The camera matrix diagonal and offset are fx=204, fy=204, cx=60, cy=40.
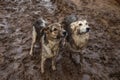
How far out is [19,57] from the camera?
432 cm

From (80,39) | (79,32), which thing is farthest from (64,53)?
(79,32)

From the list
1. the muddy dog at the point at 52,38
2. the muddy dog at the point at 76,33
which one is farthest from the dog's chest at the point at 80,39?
the muddy dog at the point at 52,38

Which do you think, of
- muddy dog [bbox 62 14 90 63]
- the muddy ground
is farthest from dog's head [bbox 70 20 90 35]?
the muddy ground

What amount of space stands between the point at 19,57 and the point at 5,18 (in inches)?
72.2

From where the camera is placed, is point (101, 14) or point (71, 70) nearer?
point (71, 70)

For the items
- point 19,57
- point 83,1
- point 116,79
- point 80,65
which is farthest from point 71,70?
point 83,1

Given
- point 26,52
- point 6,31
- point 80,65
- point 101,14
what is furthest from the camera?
point 101,14

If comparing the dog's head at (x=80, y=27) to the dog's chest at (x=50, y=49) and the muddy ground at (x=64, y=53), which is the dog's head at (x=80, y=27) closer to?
the dog's chest at (x=50, y=49)

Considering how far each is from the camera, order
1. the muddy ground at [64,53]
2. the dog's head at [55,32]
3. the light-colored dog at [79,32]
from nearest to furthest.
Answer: the dog's head at [55,32], the light-colored dog at [79,32], the muddy ground at [64,53]

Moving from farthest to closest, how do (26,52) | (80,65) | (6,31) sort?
(6,31) → (26,52) → (80,65)

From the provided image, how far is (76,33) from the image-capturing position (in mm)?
3771

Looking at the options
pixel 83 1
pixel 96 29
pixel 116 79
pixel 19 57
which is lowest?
pixel 116 79

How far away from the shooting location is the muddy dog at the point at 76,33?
3640mm

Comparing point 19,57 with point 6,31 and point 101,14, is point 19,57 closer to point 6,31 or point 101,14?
point 6,31
